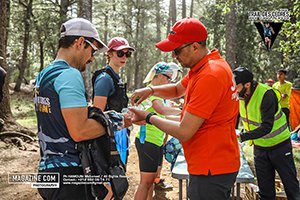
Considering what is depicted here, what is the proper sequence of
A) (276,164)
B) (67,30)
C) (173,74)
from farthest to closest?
1. (173,74)
2. (276,164)
3. (67,30)

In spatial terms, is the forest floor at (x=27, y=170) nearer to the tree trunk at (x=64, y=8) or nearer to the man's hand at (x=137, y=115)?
the man's hand at (x=137, y=115)

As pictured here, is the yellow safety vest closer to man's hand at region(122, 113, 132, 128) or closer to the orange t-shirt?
the orange t-shirt

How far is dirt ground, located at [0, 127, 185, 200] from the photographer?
15.6ft

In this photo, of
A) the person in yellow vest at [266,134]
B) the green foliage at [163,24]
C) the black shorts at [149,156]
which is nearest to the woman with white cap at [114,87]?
the black shorts at [149,156]

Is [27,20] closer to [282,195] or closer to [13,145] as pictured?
[13,145]

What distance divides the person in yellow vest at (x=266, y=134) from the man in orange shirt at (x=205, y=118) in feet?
4.32

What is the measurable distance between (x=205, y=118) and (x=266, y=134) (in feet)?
5.63

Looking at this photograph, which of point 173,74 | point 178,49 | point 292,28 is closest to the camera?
point 178,49

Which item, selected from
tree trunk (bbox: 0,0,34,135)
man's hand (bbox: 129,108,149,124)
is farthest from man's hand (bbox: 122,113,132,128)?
tree trunk (bbox: 0,0,34,135)

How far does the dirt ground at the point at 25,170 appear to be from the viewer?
15.6 ft

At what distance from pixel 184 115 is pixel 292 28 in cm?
719

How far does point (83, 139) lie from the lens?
2029mm

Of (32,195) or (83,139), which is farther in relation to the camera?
(32,195)

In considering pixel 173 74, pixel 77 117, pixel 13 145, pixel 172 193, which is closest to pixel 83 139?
pixel 77 117
